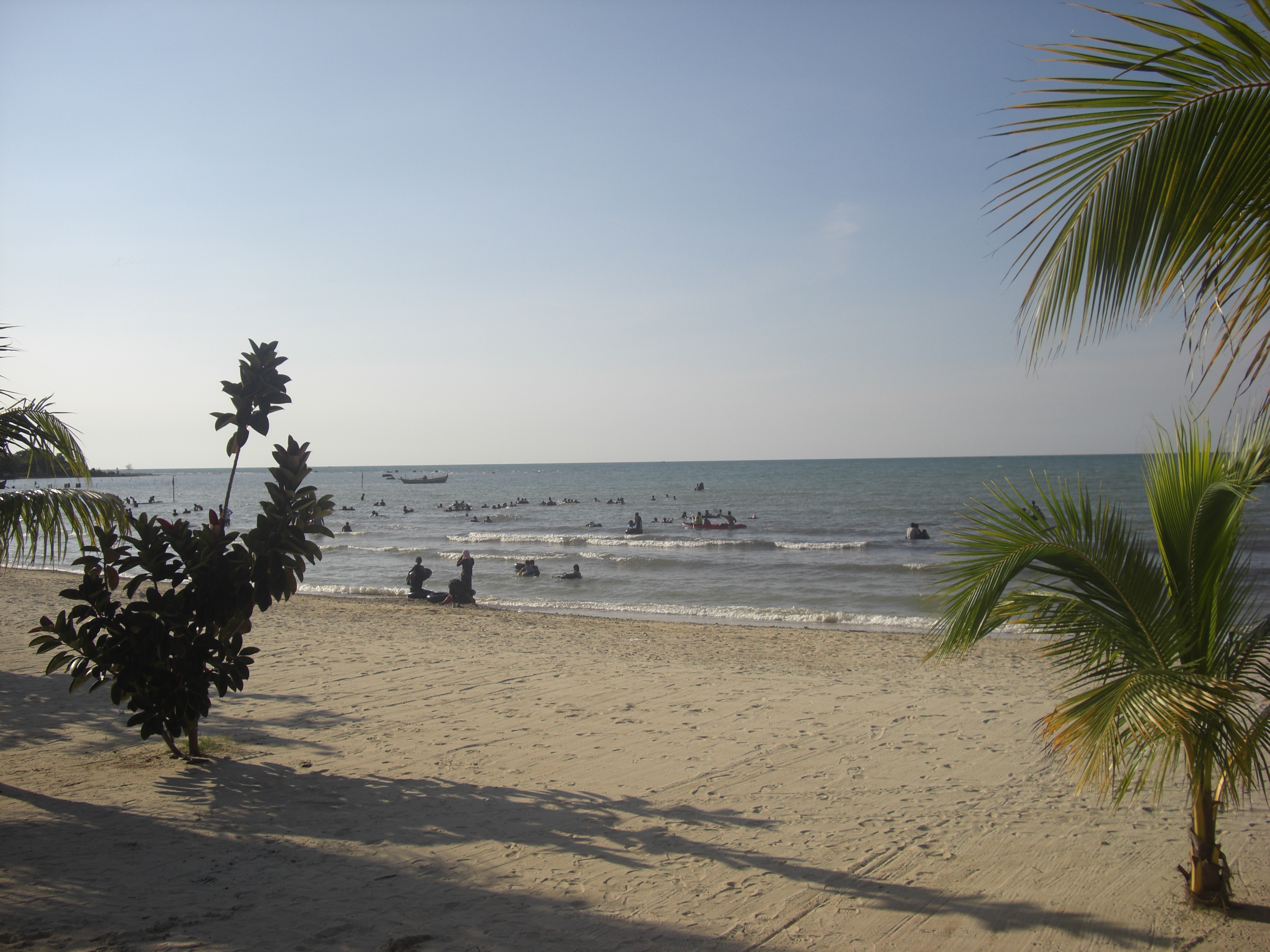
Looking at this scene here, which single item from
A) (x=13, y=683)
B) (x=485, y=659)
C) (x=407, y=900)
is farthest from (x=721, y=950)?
(x=13, y=683)

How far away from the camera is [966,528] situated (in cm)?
355

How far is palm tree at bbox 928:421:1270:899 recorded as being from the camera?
3160 mm

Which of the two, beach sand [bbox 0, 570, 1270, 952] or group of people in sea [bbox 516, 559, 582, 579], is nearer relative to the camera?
beach sand [bbox 0, 570, 1270, 952]

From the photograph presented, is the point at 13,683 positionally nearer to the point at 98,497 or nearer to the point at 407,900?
the point at 98,497

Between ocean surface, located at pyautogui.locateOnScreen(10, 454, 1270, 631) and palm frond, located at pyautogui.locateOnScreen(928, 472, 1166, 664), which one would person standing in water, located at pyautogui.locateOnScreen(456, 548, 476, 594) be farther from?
palm frond, located at pyautogui.locateOnScreen(928, 472, 1166, 664)

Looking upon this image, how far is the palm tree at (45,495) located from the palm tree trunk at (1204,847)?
702cm

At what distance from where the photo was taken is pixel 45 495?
6059mm

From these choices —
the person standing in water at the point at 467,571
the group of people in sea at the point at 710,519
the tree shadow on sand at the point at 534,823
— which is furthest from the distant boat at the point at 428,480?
the tree shadow on sand at the point at 534,823

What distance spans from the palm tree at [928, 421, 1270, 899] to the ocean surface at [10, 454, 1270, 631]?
18cm

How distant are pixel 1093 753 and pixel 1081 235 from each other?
7.04 feet

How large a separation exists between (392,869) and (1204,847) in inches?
164

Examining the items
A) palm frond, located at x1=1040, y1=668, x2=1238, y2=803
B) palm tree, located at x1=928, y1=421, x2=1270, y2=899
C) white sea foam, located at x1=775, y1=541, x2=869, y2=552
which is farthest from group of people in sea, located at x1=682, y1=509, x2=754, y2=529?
palm frond, located at x1=1040, y1=668, x2=1238, y2=803

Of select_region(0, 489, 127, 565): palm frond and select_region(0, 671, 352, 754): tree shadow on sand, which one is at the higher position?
select_region(0, 489, 127, 565): palm frond

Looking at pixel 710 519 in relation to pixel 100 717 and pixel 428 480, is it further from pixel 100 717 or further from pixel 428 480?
pixel 428 480
